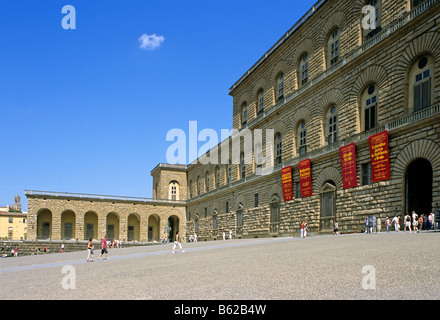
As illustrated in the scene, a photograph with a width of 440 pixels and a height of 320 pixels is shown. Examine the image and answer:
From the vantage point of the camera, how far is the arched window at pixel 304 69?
29.3m

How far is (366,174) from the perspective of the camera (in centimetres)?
2252

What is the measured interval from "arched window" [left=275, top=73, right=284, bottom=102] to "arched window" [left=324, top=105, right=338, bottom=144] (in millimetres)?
6704

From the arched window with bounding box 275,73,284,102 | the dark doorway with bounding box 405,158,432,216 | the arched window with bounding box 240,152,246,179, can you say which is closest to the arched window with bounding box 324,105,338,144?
the dark doorway with bounding box 405,158,432,216

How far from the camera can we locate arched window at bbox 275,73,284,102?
32.7 m

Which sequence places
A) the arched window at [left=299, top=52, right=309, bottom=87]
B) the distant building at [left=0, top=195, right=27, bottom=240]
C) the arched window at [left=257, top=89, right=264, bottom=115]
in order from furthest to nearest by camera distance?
the distant building at [left=0, top=195, right=27, bottom=240] → the arched window at [left=257, top=89, right=264, bottom=115] → the arched window at [left=299, top=52, right=309, bottom=87]

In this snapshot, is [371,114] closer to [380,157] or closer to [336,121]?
[380,157]

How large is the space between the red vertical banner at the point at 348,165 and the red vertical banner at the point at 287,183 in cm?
573

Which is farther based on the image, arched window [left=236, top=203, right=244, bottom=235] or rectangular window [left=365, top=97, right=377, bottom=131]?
arched window [left=236, top=203, right=244, bottom=235]

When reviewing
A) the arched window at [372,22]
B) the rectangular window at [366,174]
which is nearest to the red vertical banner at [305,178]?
the rectangular window at [366,174]

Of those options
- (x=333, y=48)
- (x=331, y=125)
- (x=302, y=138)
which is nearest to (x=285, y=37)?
(x=333, y=48)

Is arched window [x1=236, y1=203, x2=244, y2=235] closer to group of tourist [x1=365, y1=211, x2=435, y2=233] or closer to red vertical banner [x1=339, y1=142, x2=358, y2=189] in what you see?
red vertical banner [x1=339, y1=142, x2=358, y2=189]

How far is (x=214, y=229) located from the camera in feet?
148

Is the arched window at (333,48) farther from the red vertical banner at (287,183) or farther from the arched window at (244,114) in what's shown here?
the arched window at (244,114)
